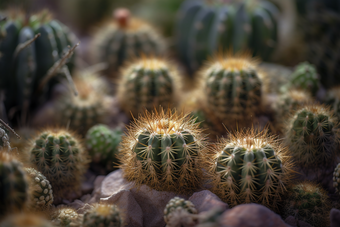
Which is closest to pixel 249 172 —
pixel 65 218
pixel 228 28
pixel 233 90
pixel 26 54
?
pixel 233 90

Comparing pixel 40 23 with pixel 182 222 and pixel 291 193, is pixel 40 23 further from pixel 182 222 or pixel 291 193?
pixel 291 193

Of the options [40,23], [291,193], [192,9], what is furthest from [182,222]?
[192,9]

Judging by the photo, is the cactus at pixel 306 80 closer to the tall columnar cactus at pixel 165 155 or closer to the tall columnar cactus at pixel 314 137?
the tall columnar cactus at pixel 314 137

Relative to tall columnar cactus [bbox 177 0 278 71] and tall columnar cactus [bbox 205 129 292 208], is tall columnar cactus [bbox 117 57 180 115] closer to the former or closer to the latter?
tall columnar cactus [bbox 205 129 292 208]

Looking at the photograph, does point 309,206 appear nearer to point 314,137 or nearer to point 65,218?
point 314,137

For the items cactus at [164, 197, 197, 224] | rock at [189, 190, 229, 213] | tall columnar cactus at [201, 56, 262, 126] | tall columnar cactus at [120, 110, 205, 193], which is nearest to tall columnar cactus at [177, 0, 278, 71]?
tall columnar cactus at [201, 56, 262, 126]

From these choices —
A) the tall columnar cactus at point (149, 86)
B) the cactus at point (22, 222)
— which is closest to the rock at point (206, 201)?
the cactus at point (22, 222)
